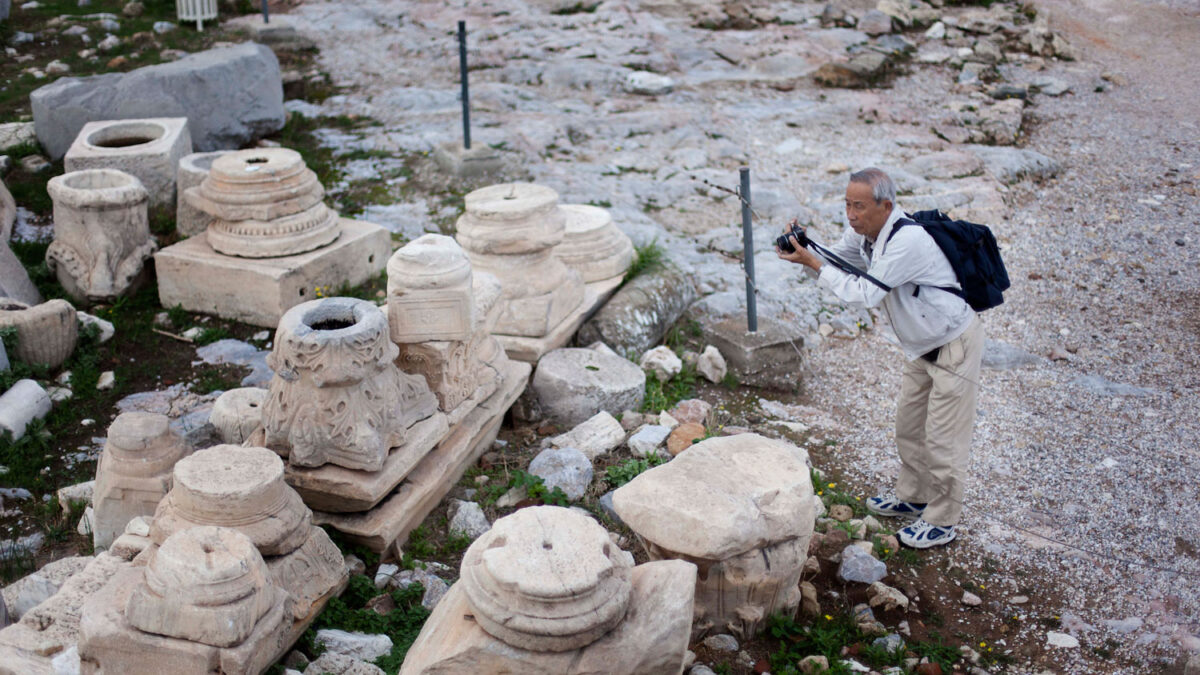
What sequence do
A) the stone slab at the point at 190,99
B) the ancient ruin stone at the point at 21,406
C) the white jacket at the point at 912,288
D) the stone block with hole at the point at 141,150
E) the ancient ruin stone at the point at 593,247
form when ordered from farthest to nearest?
the stone slab at the point at 190,99
the stone block with hole at the point at 141,150
the ancient ruin stone at the point at 593,247
the ancient ruin stone at the point at 21,406
the white jacket at the point at 912,288

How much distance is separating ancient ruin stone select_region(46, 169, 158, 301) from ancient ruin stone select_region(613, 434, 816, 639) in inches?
186

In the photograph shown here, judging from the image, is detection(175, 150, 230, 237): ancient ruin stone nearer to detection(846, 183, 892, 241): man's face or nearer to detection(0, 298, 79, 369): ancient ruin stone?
detection(0, 298, 79, 369): ancient ruin stone

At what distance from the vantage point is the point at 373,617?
4.33 m

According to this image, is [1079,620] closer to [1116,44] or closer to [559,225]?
[559,225]

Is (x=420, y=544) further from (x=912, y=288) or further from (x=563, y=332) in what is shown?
(x=912, y=288)

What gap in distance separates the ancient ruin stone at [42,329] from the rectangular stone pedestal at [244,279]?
811 mm

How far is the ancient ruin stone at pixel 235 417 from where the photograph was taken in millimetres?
5273

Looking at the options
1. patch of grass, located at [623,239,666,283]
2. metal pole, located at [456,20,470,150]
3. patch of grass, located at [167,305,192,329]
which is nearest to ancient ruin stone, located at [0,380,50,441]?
patch of grass, located at [167,305,192,329]

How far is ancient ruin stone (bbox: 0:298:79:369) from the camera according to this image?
6.12 meters

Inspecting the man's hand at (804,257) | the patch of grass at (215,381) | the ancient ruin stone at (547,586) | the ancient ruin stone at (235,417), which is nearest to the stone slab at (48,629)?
the ancient ruin stone at (235,417)

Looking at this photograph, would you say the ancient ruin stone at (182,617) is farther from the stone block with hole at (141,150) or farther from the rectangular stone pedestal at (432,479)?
the stone block with hole at (141,150)

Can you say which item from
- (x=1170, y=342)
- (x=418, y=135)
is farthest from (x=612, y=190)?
(x=1170, y=342)

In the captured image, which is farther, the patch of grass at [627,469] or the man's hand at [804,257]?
the patch of grass at [627,469]

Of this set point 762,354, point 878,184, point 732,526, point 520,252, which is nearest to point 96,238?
point 520,252
